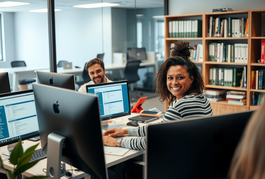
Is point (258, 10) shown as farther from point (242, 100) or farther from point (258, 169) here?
point (258, 169)

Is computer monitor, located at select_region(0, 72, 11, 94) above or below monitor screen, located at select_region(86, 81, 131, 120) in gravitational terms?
above

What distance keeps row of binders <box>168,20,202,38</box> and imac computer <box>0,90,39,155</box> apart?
337 cm

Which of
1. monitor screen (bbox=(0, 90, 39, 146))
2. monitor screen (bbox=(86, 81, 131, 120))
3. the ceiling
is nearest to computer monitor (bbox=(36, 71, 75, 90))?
monitor screen (bbox=(86, 81, 131, 120))

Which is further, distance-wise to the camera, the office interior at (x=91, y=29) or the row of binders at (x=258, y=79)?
the office interior at (x=91, y=29)

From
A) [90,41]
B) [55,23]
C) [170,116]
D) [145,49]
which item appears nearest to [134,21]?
[145,49]

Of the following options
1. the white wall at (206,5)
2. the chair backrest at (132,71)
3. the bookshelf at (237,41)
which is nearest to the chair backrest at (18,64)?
the chair backrest at (132,71)

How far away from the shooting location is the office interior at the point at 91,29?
4.32 m

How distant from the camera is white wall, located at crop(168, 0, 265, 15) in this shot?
4.28m

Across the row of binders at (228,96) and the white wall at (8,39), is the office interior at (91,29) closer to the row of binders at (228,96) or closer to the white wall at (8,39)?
the white wall at (8,39)

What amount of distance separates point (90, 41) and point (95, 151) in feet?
12.3

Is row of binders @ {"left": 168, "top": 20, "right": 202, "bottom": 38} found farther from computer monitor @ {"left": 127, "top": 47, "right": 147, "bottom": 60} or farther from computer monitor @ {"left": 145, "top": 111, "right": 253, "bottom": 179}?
computer monitor @ {"left": 145, "top": 111, "right": 253, "bottom": 179}

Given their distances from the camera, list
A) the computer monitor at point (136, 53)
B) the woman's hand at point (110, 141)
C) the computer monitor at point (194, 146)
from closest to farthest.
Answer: the computer monitor at point (194, 146) < the woman's hand at point (110, 141) < the computer monitor at point (136, 53)

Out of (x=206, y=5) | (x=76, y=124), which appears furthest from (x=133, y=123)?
(x=206, y=5)

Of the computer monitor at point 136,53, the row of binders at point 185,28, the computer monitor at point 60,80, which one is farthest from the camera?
the computer monitor at point 136,53
